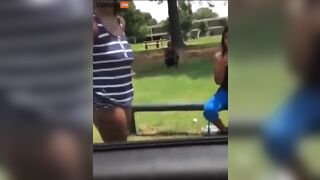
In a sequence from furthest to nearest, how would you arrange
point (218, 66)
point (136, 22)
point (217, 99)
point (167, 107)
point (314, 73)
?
point (167, 107) < point (136, 22) < point (218, 66) < point (217, 99) < point (314, 73)

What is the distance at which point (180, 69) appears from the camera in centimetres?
231

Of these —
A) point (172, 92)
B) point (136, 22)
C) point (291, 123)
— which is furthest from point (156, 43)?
point (291, 123)

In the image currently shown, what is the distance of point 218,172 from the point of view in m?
1.88

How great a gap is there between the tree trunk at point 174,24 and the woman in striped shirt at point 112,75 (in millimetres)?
227

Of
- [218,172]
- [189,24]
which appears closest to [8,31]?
[218,172]

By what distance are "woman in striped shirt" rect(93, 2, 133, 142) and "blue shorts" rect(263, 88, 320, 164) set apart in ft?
3.29

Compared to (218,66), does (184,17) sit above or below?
above

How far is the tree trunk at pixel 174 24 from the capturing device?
221 cm

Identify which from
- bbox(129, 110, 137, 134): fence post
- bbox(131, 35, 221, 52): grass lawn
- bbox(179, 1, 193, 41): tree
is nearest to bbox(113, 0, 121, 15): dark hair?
bbox(131, 35, 221, 52): grass lawn

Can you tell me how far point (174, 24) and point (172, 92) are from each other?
273mm

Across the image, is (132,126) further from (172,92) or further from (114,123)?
(172,92)

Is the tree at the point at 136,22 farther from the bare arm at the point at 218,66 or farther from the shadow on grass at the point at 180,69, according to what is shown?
the bare arm at the point at 218,66

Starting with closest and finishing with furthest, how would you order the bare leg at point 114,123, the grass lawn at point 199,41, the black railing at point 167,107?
the bare leg at point 114,123 → the grass lawn at point 199,41 → the black railing at point 167,107

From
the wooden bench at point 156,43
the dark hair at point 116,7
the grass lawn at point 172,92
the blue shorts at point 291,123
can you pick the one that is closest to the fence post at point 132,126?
the grass lawn at point 172,92
